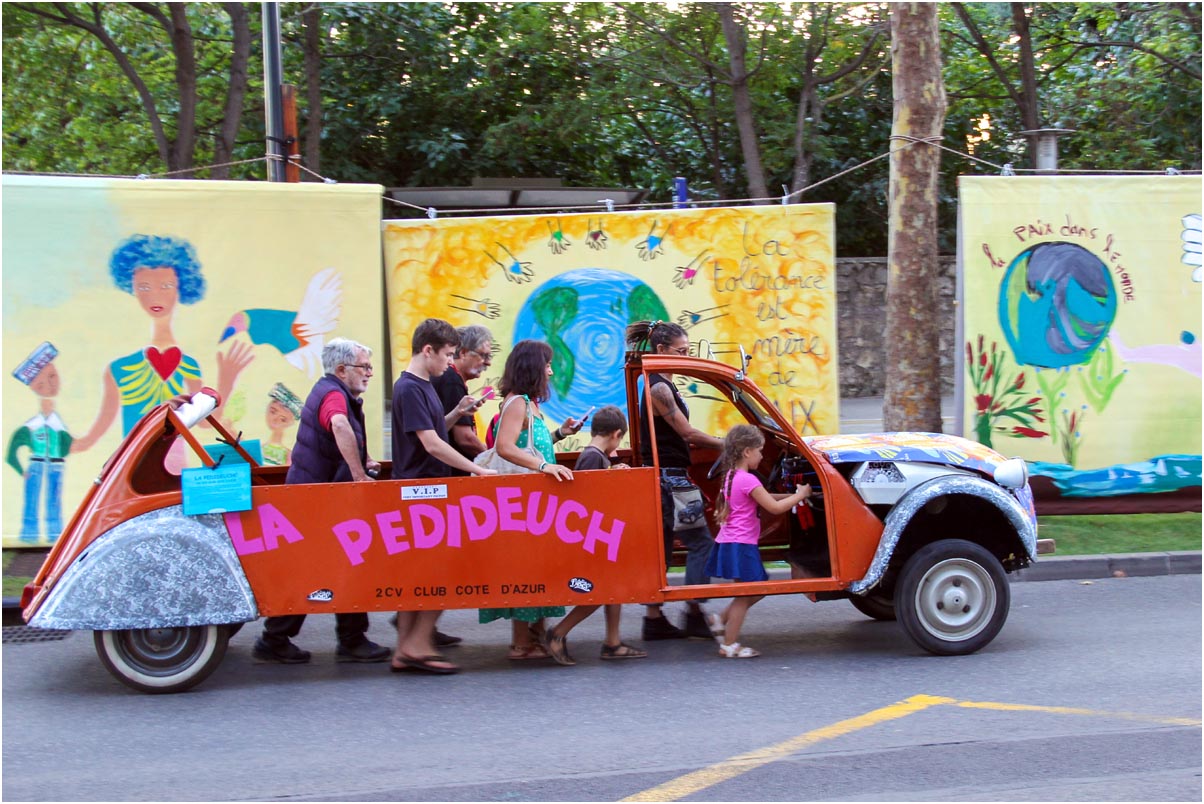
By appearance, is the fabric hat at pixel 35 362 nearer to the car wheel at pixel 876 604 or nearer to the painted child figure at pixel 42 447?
the painted child figure at pixel 42 447

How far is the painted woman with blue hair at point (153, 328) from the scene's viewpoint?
9.01 m

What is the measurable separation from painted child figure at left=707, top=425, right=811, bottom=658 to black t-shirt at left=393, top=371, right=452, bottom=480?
154 cm

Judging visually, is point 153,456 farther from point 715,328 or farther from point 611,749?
point 715,328

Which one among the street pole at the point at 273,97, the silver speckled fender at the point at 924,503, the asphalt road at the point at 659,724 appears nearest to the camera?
the asphalt road at the point at 659,724

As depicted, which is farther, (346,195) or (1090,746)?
(346,195)

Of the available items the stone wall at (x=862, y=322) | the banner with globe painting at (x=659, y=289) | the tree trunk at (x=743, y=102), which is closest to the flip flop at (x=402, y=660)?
the banner with globe painting at (x=659, y=289)

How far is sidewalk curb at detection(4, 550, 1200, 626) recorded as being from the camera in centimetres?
855

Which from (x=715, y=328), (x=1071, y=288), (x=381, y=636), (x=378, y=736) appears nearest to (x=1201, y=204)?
(x=1071, y=288)

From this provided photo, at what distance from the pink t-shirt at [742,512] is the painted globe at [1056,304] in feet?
15.8

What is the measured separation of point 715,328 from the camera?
9.79 m

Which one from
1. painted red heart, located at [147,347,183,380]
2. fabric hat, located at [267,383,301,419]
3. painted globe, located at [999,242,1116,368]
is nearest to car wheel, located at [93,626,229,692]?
fabric hat, located at [267,383,301,419]

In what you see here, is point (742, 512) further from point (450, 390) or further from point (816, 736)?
point (450, 390)

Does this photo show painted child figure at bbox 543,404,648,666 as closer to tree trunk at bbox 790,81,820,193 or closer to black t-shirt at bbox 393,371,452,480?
black t-shirt at bbox 393,371,452,480

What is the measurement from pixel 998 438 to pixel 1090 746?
5.51 meters
